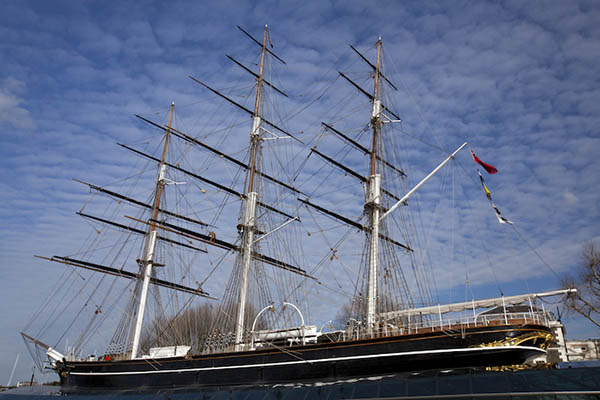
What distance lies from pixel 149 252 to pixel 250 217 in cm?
965

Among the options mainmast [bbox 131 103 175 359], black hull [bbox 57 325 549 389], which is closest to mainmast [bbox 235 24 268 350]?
black hull [bbox 57 325 549 389]

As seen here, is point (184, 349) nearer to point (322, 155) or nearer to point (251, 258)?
point (251, 258)

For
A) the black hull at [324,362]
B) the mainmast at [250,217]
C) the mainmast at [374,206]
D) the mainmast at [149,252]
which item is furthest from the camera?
the mainmast at [149,252]

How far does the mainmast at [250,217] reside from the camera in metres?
29.2

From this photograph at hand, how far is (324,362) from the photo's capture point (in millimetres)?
21719

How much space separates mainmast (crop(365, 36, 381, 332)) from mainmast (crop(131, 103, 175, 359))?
15913 millimetres

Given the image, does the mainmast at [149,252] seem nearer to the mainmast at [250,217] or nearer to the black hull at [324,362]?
the black hull at [324,362]

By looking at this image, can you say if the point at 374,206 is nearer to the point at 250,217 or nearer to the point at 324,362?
the point at 250,217

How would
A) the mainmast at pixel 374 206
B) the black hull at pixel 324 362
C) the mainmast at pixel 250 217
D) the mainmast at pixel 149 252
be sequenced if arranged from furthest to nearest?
1. the mainmast at pixel 149 252
2. the mainmast at pixel 250 217
3. the mainmast at pixel 374 206
4. the black hull at pixel 324 362

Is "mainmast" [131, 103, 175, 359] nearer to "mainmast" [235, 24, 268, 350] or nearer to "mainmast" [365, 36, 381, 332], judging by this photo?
"mainmast" [235, 24, 268, 350]

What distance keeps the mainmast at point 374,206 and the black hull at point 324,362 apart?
3437 mm

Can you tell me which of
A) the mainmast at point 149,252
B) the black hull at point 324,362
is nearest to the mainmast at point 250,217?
the black hull at point 324,362

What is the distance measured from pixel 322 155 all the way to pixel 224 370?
15012 millimetres

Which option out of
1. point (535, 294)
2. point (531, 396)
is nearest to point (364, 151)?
point (535, 294)
